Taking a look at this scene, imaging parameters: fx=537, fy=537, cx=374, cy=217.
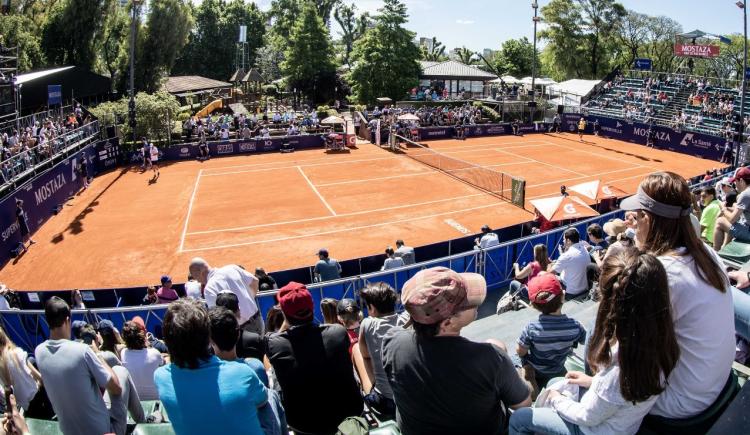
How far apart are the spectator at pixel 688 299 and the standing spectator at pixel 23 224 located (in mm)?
22020

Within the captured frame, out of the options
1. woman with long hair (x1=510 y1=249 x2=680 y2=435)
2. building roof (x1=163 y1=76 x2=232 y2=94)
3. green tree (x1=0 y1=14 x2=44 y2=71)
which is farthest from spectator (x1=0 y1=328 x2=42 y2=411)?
building roof (x1=163 y1=76 x2=232 y2=94)

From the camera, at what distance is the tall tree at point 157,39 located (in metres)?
49.5

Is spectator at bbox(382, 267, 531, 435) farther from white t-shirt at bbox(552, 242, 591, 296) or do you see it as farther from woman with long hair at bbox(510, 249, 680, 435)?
white t-shirt at bbox(552, 242, 591, 296)

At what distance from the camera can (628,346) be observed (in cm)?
295

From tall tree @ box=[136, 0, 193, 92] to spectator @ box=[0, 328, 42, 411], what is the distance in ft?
162

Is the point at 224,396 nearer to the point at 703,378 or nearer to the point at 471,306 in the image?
the point at 471,306

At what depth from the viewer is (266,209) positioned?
79.3 feet

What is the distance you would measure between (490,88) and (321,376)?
202 feet

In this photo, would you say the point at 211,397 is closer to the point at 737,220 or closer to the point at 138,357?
the point at 138,357

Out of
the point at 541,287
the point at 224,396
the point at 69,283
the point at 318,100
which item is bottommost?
the point at 69,283

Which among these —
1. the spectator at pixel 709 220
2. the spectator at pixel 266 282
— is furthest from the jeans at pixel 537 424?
the spectator at pixel 266 282

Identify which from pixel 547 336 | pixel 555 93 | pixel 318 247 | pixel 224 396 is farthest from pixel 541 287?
pixel 555 93

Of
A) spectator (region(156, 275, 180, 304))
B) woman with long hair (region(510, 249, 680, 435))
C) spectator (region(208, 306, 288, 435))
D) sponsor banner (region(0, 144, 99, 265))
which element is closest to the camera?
woman with long hair (region(510, 249, 680, 435))

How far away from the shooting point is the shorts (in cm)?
925
